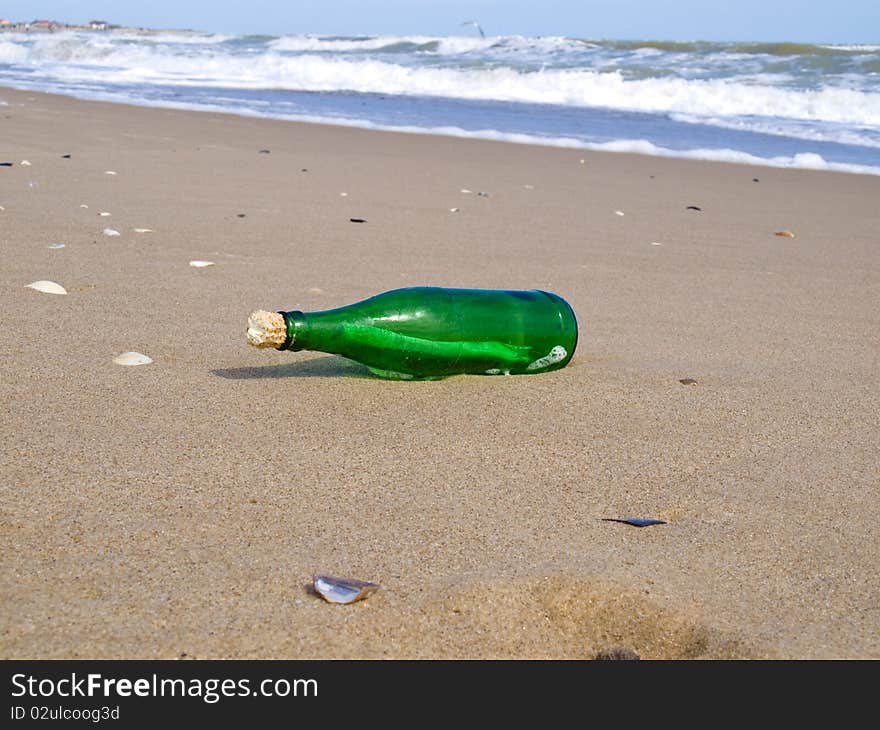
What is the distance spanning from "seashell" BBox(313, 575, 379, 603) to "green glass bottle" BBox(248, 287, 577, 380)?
67 centimetres

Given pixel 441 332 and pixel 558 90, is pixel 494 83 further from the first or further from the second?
pixel 441 332

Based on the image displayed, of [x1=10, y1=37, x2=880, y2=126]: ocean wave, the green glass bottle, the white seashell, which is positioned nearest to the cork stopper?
the green glass bottle

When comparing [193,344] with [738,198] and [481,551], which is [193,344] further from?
[738,198]

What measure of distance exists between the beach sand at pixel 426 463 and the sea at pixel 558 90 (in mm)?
5267

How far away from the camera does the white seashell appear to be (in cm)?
216

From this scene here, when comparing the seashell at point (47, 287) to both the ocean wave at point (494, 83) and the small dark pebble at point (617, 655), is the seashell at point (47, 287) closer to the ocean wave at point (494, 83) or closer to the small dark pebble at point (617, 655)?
the small dark pebble at point (617, 655)

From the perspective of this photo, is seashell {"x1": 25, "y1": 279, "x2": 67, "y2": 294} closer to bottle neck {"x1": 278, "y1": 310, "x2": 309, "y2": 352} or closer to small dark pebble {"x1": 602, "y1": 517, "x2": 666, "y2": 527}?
bottle neck {"x1": 278, "y1": 310, "x2": 309, "y2": 352}

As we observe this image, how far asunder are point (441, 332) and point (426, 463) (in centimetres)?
41

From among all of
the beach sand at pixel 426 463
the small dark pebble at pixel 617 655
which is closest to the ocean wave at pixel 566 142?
the beach sand at pixel 426 463

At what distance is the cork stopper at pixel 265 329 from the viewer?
1868 mm

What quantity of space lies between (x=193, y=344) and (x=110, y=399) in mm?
441
